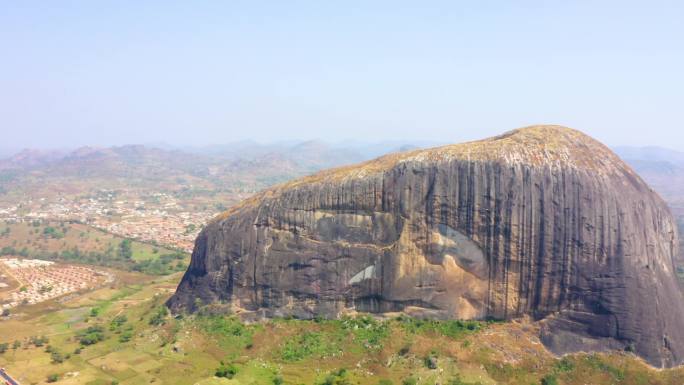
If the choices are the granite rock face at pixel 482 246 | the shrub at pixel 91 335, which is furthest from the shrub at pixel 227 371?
the shrub at pixel 91 335

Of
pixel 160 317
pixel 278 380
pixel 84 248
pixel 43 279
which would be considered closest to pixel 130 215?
pixel 84 248

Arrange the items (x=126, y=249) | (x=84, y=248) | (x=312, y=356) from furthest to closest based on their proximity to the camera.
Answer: (x=84, y=248), (x=126, y=249), (x=312, y=356)

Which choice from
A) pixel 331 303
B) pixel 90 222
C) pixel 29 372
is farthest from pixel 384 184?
pixel 90 222

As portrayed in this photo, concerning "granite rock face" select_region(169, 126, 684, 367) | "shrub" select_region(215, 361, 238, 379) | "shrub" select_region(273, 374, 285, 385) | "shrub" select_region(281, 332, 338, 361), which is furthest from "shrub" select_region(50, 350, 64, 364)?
"shrub" select_region(273, 374, 285, 385)

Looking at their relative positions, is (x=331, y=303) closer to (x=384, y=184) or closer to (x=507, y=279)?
(x=384, y=184)

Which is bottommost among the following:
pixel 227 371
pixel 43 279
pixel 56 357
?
pixel 43 279

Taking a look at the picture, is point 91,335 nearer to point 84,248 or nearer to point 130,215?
point 84,248
